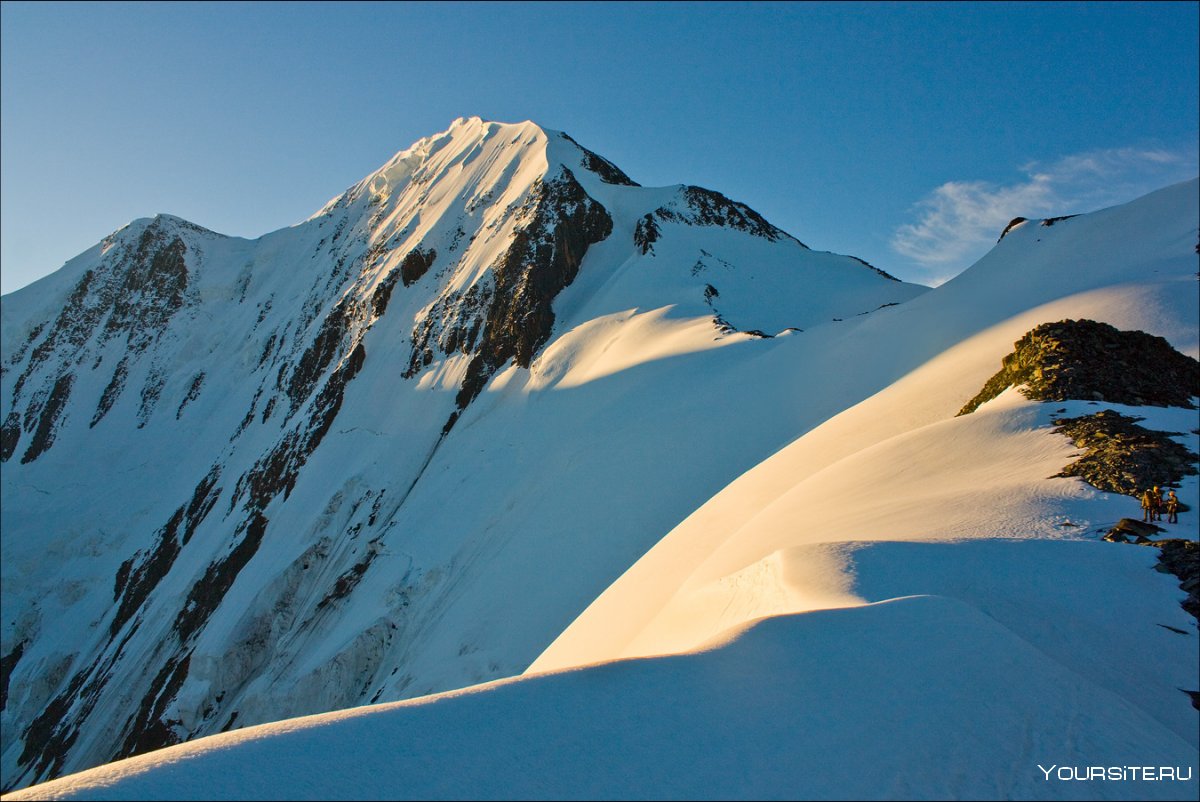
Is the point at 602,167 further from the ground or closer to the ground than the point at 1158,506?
further from the ground

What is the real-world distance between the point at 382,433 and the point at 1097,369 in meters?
31.5

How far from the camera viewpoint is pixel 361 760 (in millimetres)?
3023

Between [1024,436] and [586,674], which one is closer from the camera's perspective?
[586,674]

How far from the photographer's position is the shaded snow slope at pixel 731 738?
9.61ft

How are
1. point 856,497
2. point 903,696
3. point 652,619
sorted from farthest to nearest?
point 856,497 → point 652,619 → point 903,696

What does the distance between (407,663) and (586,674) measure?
58.8 feet

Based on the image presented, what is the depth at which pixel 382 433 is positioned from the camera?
3562 cm

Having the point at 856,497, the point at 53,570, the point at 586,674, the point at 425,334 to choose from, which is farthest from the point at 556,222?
the point at 53,570

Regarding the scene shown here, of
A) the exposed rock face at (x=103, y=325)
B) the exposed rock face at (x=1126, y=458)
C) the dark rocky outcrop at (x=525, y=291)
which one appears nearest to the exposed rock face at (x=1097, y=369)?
the exposed rock face at (x=1126, y=458)

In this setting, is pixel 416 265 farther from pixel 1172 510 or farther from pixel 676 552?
pixel 1172 510

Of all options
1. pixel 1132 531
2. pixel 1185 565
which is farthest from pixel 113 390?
pixel 1185 565

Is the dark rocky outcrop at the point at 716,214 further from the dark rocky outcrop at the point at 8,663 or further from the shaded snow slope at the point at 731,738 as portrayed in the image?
the dark rocky outcrop at the point at 8,663

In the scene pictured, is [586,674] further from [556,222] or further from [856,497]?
[556,222]

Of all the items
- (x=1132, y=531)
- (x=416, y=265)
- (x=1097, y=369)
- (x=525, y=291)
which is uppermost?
(x=416, y=265)
